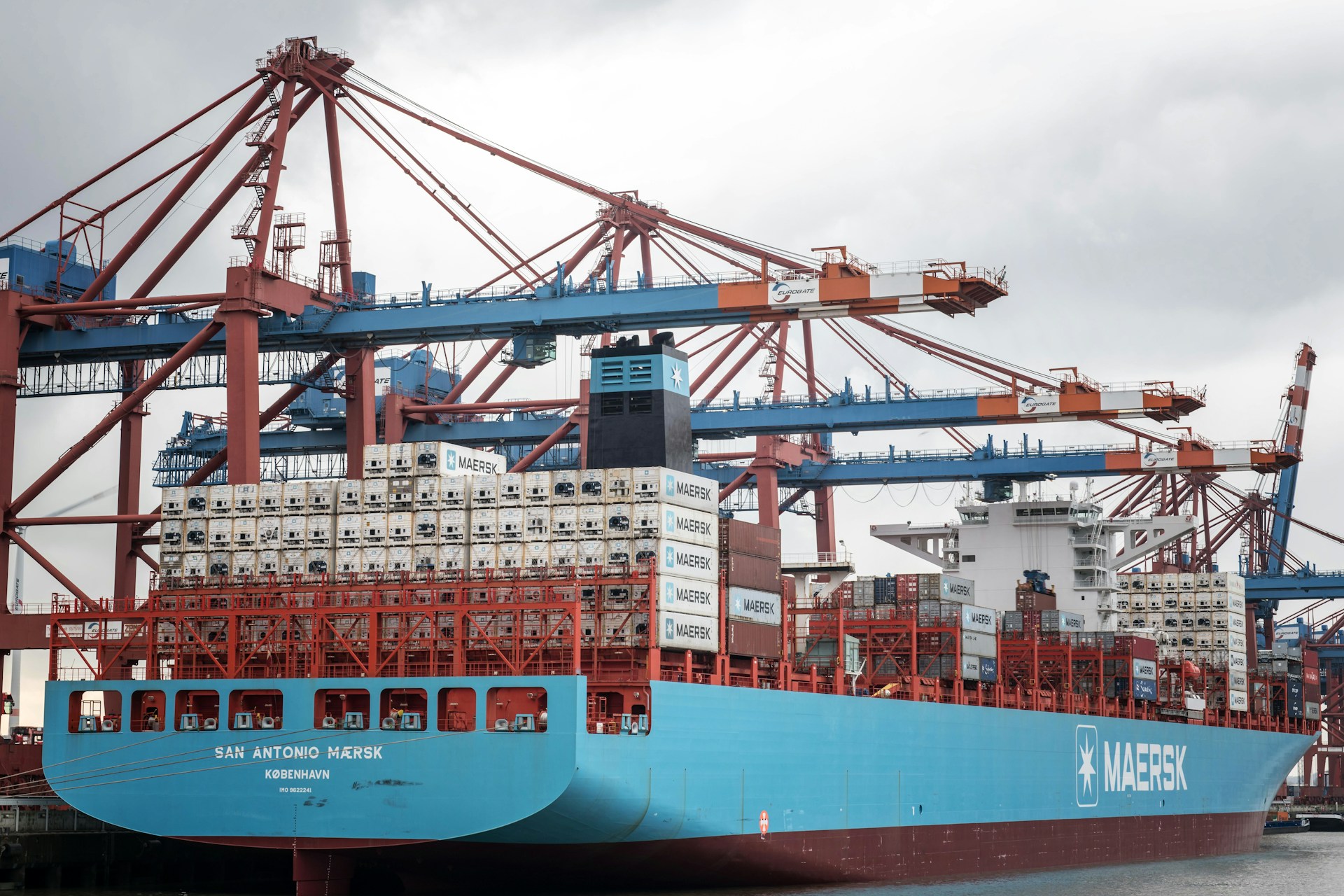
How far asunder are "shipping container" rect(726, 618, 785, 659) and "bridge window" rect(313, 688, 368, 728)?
7.20 m

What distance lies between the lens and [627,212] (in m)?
48.3

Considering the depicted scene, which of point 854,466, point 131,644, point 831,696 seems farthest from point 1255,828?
point 131,644

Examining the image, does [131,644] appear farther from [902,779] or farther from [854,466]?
[854,466]

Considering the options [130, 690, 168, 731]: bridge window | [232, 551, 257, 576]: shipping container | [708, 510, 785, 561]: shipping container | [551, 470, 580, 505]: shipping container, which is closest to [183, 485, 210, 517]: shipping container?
[232, 551, 257, 576]: shipping container

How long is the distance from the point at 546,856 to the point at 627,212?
75.1 feet

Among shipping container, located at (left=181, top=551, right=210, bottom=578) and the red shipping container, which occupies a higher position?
shipping container, located at (left=181, top=551, right=210, bottom=578)

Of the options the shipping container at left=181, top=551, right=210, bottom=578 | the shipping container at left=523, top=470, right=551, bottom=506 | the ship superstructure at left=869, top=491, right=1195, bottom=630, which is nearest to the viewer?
the shipping container at left=523, top=470, right=551, bottom=506

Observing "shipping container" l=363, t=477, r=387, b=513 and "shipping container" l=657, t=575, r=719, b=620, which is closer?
"shipping container" l=657, t=575, r=719, b=620

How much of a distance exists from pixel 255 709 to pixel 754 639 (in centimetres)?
985

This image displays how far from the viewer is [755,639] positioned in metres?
33.9

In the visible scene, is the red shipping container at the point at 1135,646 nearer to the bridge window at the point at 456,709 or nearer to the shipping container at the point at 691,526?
the shipping container at the point at 691,526

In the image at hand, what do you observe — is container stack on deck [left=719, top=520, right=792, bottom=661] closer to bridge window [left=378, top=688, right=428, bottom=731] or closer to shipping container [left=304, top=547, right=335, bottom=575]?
bridge window [left=378, top=688, right=428, bottom=731]

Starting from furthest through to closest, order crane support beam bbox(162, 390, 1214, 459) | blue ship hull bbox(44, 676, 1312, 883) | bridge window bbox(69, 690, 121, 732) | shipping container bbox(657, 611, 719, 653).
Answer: crane support beam bbox(162, 390, 1214, 459)
bridge window bbox(69, 690, 121, 732)
shipping container bbox(657, 611, 719, 653)
blue ship hull bbox(44, 676, 1312, 883)

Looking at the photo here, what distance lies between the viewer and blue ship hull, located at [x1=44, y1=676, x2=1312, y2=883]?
28.9 metres
